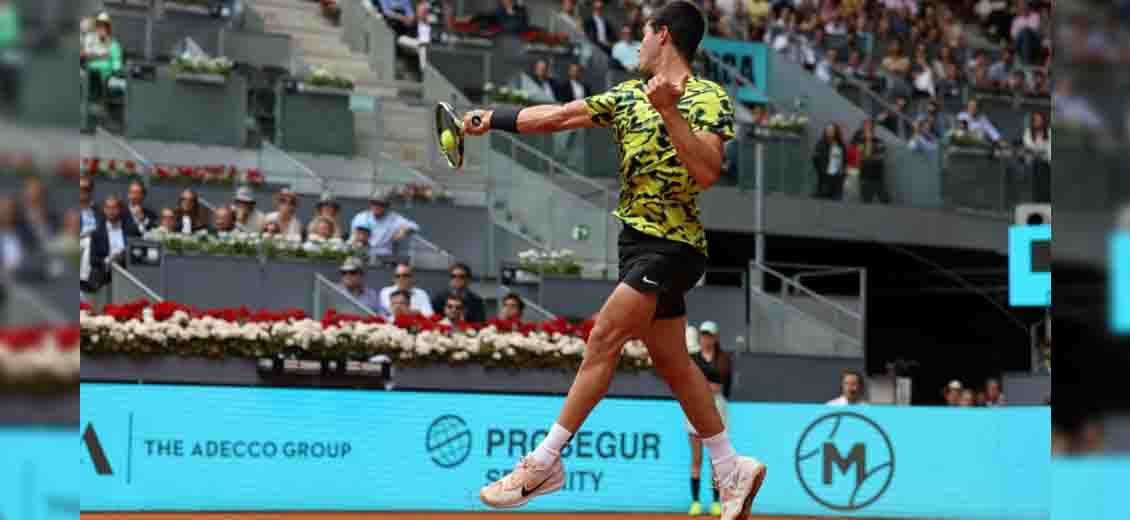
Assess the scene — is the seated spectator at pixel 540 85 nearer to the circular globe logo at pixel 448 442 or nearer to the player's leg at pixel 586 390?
the circular globe logo at pixel 448 442

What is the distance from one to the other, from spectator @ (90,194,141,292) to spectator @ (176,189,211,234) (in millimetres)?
567

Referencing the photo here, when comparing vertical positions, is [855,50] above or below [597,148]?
above

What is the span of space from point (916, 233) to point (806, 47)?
13.3 ft

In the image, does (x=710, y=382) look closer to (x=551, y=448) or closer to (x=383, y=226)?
(x=383, y=226)

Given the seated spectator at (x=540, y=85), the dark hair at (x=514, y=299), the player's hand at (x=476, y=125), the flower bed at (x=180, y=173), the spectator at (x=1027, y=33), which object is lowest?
the dark hair at (x=514, y=299)

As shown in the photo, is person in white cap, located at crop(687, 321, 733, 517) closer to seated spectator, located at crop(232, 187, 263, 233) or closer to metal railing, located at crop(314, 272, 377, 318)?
metal railing, located at crop(314, 272, 377, 318)

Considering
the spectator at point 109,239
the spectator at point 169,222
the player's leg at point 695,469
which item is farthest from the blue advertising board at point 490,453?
the spectator at point 169,222

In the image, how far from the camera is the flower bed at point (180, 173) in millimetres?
17781

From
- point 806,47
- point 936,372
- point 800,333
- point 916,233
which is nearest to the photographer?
point 800,333

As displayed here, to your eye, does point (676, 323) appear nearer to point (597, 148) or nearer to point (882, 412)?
point (882, 412)

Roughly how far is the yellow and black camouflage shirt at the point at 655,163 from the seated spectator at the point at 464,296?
34.1ft

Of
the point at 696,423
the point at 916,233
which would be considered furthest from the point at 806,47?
the point at 696,423

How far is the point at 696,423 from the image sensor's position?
7.08 m

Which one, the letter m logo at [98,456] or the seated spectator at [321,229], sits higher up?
the seated spectator at [321,229]
